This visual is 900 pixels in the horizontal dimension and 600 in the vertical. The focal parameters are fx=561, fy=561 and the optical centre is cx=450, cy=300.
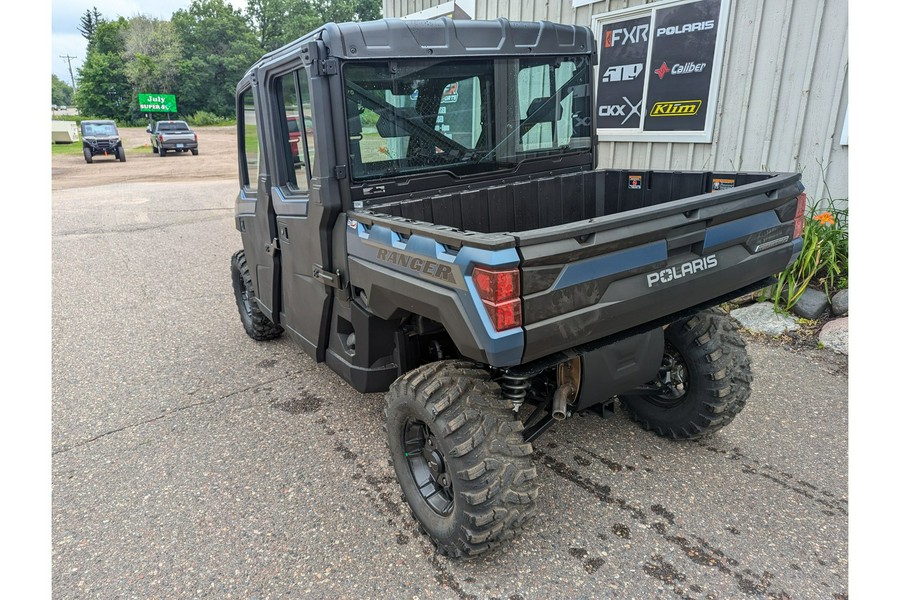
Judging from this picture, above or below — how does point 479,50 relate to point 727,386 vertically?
above

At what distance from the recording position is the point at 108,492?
3.07 m

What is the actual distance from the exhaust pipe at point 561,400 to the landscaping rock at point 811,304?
3.47m

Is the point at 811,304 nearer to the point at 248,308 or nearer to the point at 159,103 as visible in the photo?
the point at 248,308

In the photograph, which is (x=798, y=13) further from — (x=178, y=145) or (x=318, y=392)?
(x=178, y=145)

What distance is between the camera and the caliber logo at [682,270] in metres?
2.30

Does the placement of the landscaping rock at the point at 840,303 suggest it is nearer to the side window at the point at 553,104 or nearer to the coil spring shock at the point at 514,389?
the side window at the point at 553,104

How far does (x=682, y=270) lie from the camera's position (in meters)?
2.38

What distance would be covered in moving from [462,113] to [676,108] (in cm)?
387

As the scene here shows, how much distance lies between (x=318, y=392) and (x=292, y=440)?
0.65 m

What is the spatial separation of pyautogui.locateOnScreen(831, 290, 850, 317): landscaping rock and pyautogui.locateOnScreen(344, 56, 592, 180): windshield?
2.92 m

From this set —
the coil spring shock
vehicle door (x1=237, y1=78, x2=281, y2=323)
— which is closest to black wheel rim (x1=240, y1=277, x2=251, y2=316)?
vehicle door (x1=237, y1=78, x2=281, y2=323)

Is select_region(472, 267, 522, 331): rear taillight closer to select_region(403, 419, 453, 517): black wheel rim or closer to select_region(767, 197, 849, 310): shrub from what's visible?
select_region(403, 419, 453, 517): black wheel rim

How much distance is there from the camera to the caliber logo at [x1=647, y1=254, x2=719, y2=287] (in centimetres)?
230
